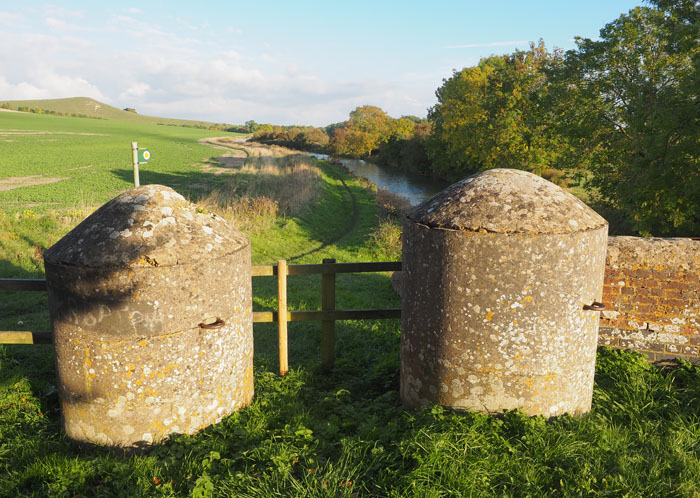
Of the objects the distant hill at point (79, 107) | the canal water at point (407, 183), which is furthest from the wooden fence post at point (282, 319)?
the distant hill at point (79, 107)

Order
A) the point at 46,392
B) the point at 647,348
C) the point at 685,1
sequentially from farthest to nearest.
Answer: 1. the point at 685,1
2. the point at 647,348
3. the point at 46,392

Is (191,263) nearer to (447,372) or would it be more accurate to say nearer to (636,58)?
(447,372)

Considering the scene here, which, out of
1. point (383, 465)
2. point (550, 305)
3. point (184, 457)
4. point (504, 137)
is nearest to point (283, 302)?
point (184, 457)

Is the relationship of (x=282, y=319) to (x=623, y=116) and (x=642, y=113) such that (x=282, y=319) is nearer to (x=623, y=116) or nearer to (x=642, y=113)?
(x=642, y=113)

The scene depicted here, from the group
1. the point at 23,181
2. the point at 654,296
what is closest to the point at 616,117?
the point at 654,296

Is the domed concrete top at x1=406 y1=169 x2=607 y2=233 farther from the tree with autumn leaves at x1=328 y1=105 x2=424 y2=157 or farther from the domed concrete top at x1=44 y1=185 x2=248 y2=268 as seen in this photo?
the tree with autumn leaves at x1=328 y1=105 x2=424 y2=157

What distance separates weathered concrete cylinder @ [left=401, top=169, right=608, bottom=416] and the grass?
0.96ft

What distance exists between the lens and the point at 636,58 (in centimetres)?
1912

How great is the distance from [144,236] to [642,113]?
1695cm

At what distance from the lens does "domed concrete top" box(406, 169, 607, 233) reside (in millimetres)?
3799

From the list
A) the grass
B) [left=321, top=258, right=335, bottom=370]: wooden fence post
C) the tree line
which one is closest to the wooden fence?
[left=321, top=258, right=335, bottom=370]: wooden fence post

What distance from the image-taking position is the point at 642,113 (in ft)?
50.9

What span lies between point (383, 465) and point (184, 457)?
5.31 feet

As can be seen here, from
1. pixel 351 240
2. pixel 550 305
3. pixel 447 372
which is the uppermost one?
pixel 550 305
